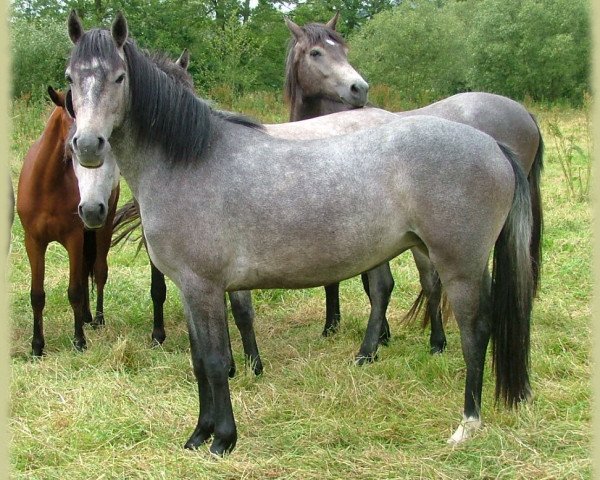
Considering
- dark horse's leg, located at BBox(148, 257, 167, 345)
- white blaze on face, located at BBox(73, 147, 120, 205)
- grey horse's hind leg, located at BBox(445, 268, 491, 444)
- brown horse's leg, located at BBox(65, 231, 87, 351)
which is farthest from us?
dark horse's leg, located at BBox(148, 257, 167, 345)

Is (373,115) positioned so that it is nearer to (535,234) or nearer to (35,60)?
(535,234)

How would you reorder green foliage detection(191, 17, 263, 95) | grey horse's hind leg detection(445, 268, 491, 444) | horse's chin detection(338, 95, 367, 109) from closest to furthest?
grey horse's hind leg detection(445, 268, 491, 444) < horse's chin detection(338, 95, 367, 109) < green foliage detection(191, 17, 263, 95)

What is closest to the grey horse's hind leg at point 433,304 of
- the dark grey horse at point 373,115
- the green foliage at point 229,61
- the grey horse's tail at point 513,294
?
the dark grey horse at point 373,115

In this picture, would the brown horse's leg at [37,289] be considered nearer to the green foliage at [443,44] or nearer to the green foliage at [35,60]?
the green foliage at [35,60]

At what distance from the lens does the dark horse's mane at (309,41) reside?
5.61m

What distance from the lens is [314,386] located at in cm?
402

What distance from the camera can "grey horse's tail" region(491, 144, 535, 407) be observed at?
10.8 ft

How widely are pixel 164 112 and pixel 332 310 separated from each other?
2586mm

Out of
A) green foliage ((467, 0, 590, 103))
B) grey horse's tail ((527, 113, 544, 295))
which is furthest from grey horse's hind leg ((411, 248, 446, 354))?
green foliage ((467, 0, 590, 103))

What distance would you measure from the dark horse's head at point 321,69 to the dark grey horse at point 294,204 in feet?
7.29

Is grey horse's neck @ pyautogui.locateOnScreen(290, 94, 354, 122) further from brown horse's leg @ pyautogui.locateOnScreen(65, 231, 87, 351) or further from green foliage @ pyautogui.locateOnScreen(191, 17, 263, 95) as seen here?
green foliage @ pyautogui.locateOnScreen(191, 17, 263, 95)

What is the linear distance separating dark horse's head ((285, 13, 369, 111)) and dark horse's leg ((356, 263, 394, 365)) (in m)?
1.49

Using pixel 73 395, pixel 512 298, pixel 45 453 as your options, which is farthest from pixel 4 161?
pixel 512 298

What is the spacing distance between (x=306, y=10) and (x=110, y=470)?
2745cm
